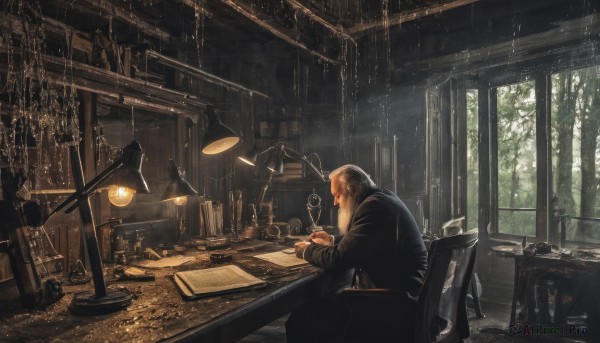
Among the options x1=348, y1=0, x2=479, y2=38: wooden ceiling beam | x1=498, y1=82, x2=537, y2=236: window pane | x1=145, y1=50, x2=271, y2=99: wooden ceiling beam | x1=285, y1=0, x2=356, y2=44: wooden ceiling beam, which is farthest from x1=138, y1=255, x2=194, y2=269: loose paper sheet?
x1=498, y1=82, x2=537, y2=236: window pane

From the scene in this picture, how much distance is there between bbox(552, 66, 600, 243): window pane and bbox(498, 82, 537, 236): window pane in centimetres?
38

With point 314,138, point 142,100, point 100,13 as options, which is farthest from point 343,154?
point 100,13

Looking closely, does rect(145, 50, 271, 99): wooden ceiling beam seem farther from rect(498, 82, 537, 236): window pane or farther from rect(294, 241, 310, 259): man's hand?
rect(498, 82, 537, 236): window pane

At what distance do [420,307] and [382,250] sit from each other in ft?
1.71

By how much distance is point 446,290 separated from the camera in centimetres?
253

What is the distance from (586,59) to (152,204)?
251 inches

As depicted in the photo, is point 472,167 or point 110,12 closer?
point 110,12

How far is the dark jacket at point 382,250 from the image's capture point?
273cm

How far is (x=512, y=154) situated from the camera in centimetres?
671

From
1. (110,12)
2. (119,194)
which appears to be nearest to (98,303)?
(119,194)

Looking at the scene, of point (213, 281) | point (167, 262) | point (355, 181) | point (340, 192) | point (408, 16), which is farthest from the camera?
point (408, 16)

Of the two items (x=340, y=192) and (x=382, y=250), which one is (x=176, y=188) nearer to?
(x=340, y=192)

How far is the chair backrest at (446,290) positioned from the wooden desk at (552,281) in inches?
103

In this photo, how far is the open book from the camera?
2232 mm
